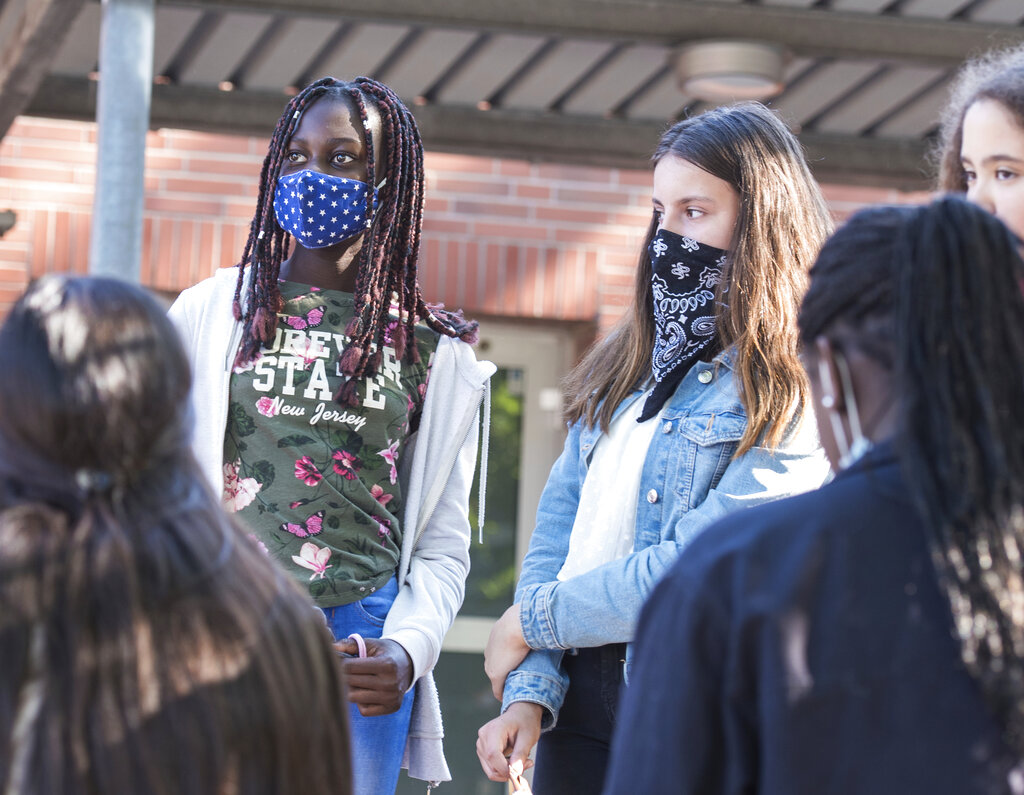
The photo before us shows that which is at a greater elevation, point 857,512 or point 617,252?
point 617,252

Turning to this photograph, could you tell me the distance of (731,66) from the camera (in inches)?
154

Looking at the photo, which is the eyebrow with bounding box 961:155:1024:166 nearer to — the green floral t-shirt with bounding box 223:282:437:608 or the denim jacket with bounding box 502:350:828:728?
the denim jacket with bounding box 502:350:828:728

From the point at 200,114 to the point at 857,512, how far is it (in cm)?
383

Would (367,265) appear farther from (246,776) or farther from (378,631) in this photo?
(246,776)

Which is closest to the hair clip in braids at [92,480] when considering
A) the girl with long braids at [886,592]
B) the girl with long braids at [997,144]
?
the girl with long braids at [886,592]

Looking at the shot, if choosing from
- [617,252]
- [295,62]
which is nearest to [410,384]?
[295,62]

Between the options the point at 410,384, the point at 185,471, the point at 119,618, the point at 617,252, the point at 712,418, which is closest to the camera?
the point at 119,618

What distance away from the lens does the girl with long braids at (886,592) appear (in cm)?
119

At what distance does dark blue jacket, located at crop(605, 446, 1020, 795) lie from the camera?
1191 millimetres

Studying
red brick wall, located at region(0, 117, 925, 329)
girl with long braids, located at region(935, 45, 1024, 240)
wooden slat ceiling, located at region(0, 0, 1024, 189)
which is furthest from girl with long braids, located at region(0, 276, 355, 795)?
red brick wall, located at region(0, 117, 925, 329)

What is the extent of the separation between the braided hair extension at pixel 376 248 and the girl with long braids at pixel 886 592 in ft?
3.93

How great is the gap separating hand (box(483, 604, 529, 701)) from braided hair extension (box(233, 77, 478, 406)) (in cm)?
52

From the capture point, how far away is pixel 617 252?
5.61m

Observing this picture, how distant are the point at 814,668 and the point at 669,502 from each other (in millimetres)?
1105
